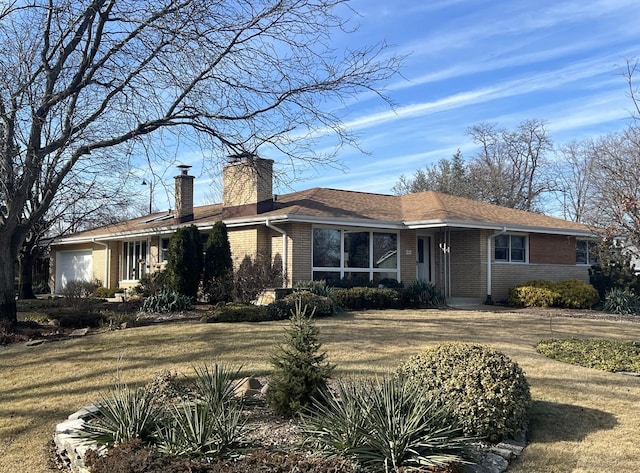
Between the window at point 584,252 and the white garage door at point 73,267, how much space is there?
22.8m

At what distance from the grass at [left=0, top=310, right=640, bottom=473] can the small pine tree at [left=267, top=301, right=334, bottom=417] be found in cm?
182

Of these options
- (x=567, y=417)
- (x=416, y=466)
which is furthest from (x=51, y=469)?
(x=567, y=417)

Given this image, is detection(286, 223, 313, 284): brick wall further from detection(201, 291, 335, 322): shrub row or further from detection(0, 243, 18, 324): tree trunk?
detection(0, 243, 18, 324): tree trunk

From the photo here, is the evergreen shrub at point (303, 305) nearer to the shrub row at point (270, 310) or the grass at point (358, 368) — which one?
the shrub row at point (270, 310)

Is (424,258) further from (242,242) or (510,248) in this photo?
(242,242)

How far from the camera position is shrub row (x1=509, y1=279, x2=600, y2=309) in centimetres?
2047

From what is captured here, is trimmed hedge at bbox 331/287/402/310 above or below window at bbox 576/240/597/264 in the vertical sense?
below

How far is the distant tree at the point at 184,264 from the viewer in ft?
56.6

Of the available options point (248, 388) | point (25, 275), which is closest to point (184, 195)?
point (25, 275)

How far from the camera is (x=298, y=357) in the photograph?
6.37 metres

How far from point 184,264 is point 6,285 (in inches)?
205

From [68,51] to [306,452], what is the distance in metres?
10.1

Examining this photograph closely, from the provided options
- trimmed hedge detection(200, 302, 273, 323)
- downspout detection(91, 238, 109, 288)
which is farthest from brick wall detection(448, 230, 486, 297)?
downspout detection(91, 238, 109, 288)

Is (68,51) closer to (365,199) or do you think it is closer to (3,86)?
(3,86)
